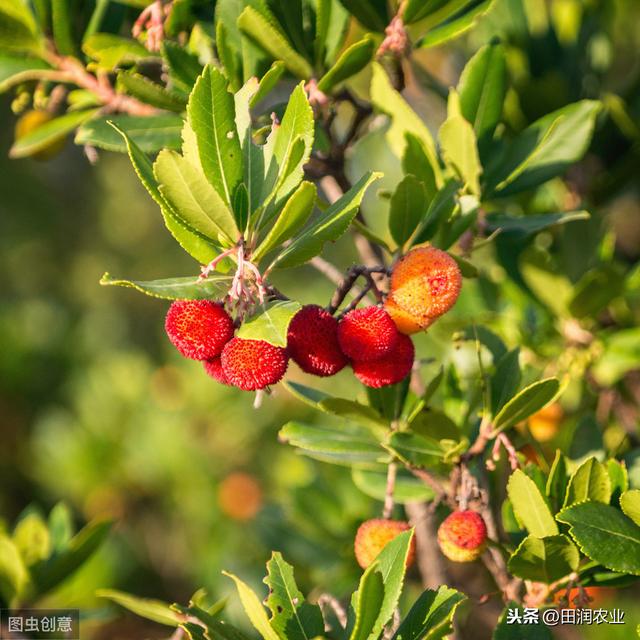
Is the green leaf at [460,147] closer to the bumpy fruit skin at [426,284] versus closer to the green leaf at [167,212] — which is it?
the bumpy fruit skin at [426,284]

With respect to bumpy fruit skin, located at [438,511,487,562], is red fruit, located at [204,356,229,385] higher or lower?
higher

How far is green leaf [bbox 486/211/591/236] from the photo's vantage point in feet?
3.23

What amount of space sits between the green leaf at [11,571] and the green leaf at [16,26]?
696 mm

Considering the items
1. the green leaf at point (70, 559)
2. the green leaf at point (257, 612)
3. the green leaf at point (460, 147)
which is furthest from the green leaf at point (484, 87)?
the green leaf at point (70, 559)

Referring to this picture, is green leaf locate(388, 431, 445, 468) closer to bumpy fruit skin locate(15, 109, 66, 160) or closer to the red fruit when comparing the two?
the red fruit

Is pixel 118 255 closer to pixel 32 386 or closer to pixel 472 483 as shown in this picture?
pixel 32 386

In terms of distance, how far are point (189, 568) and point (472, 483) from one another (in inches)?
58.5

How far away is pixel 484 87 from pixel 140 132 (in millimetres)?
441

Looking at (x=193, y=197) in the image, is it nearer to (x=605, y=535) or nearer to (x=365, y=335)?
(x=365, y=335)

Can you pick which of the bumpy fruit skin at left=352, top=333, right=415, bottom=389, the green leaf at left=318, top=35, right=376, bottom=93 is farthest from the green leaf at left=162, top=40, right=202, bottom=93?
the bumpy fruit skin at left=352, top=333, right=415, bottom=389

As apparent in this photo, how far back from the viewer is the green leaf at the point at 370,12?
3.15 feet

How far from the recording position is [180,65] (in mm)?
925

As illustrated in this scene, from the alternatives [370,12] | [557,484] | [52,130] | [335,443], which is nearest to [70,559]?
[335,443]

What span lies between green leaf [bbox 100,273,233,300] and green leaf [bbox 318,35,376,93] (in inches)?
11.1
